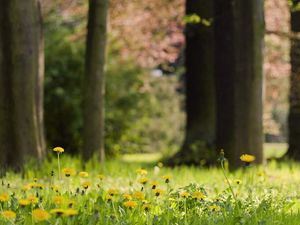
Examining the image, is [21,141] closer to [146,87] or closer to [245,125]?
[245,125]

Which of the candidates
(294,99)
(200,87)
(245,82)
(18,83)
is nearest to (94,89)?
(18,83)

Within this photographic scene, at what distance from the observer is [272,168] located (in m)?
10.6

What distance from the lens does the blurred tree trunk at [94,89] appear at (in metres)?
11.1

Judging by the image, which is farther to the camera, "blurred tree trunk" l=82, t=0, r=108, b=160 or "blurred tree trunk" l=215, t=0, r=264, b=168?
"blurred tree trunk" l=82, t=0, r=108, b=160

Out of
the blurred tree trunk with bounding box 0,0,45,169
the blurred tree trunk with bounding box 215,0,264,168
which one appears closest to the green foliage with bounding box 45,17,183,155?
the blurred tree trunk with bounding box 215,0,264,168

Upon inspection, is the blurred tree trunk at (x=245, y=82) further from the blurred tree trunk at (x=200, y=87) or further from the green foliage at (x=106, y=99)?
the green foliage at (x=106, y=99)

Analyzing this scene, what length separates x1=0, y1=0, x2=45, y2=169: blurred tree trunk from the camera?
918cm

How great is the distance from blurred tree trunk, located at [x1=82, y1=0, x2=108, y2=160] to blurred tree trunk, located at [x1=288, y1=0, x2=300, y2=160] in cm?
491

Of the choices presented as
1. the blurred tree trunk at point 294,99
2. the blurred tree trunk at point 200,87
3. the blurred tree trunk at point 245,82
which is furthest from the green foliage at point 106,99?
the blurred tree trunk at point 245,82

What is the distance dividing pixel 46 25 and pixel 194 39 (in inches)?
270

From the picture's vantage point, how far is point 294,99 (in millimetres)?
14352

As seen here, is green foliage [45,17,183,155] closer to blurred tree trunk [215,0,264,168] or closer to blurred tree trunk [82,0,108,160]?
blurred tree trunk [82,0,108,160]

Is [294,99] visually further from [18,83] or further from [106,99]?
[18,83]

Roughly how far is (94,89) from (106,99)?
7678 mm
